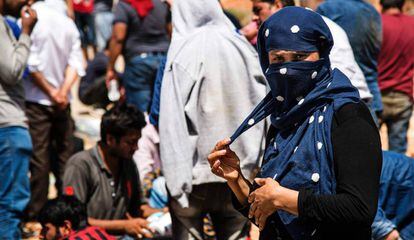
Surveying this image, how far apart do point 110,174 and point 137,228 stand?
365 millimetres

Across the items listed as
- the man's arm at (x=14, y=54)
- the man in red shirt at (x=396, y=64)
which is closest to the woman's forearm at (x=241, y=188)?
the man's arm at (x=14, y=54)

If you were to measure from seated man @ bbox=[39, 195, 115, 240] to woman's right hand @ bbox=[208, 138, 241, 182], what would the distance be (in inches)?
68.1

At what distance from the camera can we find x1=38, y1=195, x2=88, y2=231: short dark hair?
4.52 metres

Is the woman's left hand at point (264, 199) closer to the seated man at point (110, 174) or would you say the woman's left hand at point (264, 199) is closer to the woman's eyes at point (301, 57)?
the woman's eyes at point (301, 57)

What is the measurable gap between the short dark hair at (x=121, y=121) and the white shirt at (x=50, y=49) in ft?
4.77

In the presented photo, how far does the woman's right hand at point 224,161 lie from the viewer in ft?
9.41

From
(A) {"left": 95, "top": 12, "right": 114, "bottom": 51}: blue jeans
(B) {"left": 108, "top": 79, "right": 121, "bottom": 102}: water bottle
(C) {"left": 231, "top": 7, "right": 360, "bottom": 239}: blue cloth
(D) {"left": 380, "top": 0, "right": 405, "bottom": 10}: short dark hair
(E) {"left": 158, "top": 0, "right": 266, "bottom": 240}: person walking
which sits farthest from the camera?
(A) {"left": 95, "top": 12, "right": 114, "bottom": 51}: blue jeans

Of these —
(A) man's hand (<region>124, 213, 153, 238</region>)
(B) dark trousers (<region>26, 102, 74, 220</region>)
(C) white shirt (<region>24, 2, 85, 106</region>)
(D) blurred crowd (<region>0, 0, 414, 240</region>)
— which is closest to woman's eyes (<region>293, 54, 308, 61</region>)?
(D) blurred crowd (<region>0, 0, 414, 240</region>)

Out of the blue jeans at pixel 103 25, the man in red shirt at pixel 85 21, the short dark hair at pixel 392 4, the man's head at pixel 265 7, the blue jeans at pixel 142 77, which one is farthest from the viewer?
the blue jeans at pixel 103 25

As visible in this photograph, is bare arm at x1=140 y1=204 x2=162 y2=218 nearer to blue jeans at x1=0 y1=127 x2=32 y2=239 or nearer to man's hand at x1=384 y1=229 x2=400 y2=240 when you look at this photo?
blue jeans at x1=0 y1=127 x2=32 y2=239

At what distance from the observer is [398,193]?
4301mm

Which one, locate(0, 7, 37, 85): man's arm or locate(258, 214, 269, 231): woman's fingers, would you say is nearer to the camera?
locate(258, 214, 269, 231): woman's fingers

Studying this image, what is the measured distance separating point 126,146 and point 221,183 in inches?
33.6

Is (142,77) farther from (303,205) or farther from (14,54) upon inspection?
(303,205)
